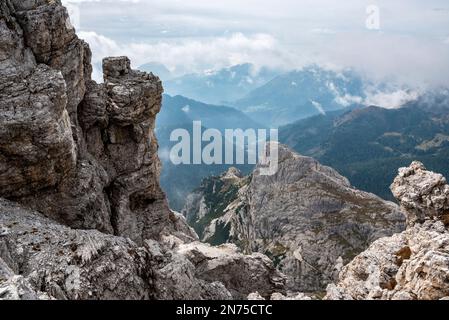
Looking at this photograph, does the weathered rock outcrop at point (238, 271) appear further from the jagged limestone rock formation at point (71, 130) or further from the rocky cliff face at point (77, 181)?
the jagged limestone rock formation at point (71, 130)

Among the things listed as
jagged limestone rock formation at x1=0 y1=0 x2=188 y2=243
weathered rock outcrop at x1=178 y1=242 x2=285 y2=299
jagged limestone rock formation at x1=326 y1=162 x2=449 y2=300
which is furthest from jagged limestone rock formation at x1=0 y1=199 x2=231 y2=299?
weathered rock outcrop at x1=178 y1=242 x2=285 y2=299

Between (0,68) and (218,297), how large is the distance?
1201 inches

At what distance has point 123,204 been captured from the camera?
2530 inches

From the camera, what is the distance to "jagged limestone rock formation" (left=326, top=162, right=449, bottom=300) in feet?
104

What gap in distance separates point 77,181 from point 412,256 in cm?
3610

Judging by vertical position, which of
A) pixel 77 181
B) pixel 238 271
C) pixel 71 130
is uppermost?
pixel 71 130

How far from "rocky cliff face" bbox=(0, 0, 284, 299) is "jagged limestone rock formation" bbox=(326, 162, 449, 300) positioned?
14.3m

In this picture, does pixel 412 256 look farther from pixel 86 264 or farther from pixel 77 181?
pixel 77 181

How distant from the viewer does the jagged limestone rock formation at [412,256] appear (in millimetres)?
31688

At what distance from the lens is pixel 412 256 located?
39.1m

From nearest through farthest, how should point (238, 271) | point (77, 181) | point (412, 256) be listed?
point (412, 256) < point (77, 181) < point (238, 271)

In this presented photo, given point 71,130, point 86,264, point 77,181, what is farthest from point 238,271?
point 86,264
